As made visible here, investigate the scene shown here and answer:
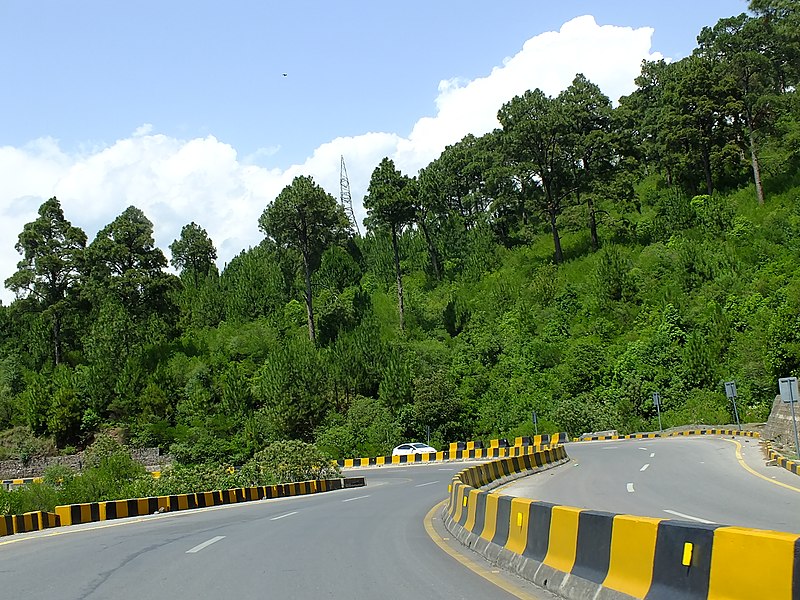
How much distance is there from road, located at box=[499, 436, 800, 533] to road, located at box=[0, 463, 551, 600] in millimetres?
4315

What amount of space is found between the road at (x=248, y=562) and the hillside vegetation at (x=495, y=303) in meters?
35.1

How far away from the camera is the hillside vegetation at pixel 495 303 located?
53.2 metres

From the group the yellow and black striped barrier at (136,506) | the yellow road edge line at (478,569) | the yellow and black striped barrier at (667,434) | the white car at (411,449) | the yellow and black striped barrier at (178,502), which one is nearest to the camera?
the yellow road edge line at (478,569)

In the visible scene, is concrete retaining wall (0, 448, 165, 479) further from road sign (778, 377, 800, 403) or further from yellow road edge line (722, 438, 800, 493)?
road sign (778, 377, 800, 403)

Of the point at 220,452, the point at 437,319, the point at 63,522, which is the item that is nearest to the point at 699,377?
the point at 437,319

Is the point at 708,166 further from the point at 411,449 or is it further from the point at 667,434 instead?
the point at 411,449

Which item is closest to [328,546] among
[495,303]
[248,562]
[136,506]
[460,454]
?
[248,562]

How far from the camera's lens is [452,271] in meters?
80.7

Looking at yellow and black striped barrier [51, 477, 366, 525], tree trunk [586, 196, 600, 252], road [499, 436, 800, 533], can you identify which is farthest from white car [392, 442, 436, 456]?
tree trunk [586, 196, 600, 252]

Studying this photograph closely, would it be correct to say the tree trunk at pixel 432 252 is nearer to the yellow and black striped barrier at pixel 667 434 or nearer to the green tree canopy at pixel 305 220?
the green tree canopy at pixel 305 220

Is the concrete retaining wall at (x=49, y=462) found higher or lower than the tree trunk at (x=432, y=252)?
lower

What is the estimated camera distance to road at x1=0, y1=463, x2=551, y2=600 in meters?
8.31

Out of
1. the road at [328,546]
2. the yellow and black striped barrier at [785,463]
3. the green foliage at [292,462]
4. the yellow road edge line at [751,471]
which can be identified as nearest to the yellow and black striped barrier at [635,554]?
the road at [328,546]

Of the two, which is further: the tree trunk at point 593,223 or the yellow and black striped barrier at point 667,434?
the tree trunk at point 593,223
